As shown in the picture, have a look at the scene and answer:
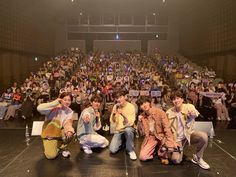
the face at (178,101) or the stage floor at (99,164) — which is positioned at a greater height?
the face at (178,101)

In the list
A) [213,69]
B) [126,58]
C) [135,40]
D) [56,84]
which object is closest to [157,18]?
[135,40]

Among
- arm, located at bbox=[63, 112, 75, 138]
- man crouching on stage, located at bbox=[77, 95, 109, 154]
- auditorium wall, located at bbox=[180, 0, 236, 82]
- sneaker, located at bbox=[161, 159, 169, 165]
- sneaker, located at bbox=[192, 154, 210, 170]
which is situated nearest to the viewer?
sneaker, located at bbox=[192, 154, 210, 170]

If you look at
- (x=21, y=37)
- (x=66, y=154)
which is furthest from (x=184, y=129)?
(x=21, y=37)

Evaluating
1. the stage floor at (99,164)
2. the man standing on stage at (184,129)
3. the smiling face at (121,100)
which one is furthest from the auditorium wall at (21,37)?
the man standing on stage at (184,129)

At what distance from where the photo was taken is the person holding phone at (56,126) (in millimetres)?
5219

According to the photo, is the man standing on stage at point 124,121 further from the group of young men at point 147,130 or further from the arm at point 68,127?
the arm at point 68,127

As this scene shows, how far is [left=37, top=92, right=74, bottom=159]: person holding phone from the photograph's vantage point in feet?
17.1

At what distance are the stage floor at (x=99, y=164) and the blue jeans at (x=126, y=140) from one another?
125 mm

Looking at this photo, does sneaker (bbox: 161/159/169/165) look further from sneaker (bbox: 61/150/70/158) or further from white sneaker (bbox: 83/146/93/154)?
sneaker (bbox: 61/150/70/158)

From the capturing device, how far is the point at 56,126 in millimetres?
5281

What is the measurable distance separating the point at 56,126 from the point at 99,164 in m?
0.89

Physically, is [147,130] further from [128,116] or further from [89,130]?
[89,130]

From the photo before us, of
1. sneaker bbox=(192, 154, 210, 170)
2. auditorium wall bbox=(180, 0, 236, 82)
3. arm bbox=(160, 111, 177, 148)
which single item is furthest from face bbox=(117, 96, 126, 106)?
auditorium wall bbox=(180, 0, 236, 82)

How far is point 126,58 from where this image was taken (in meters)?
21.6
